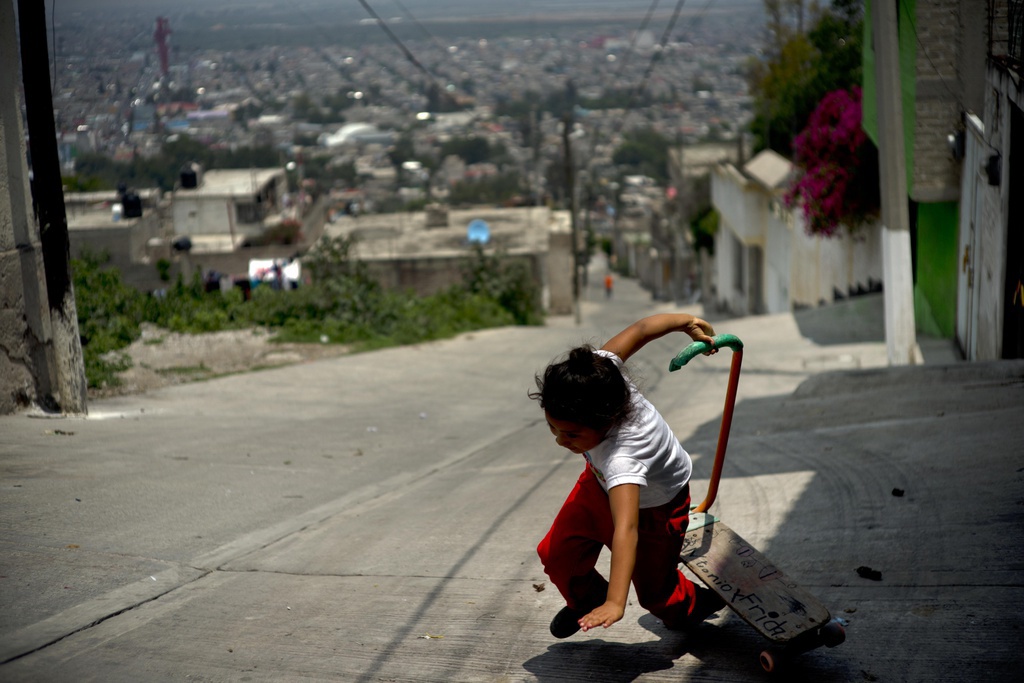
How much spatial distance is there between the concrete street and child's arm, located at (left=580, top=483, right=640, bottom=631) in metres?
0.52

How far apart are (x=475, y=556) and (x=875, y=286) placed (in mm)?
14966

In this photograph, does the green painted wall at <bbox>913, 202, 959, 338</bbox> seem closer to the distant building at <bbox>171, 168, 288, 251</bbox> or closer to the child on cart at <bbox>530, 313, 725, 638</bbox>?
the child on cart at <bbox>530, 313, 725, 638</bbox>

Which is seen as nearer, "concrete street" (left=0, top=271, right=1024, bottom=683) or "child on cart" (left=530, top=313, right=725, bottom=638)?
"child on cart" (left=530, top=313, right=725, bottom=638)

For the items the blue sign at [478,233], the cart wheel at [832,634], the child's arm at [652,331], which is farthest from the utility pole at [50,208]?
the blue sign at [478,233]

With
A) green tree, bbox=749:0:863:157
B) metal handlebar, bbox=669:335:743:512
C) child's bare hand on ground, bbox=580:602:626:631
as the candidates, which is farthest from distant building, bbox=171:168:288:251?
child's bare hand on ground, bbox=580:602:626:631

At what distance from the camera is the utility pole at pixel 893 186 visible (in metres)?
10.2

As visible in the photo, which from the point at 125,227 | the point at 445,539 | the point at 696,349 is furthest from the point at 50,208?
the point at 125,227

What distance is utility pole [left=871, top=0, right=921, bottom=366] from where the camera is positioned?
10.2 meters

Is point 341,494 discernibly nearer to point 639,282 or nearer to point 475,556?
point 475,556

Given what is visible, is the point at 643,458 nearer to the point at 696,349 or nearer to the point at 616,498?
the point at 616,498

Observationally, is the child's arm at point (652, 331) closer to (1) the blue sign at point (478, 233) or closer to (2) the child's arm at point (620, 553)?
(2) the child's arm at point (620, 553)

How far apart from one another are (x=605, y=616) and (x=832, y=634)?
0.84 meters

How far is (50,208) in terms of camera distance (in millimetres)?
7391

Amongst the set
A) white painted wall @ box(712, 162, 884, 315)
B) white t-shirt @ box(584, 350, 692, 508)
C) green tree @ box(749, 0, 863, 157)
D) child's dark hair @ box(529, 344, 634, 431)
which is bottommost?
white painted wall @ box(712, 162, 884, 315)
